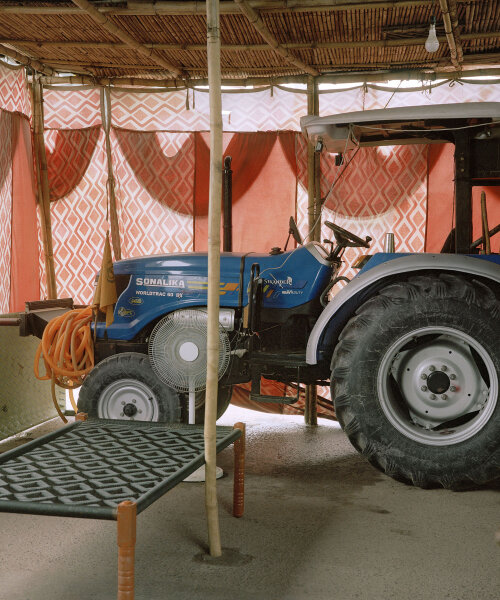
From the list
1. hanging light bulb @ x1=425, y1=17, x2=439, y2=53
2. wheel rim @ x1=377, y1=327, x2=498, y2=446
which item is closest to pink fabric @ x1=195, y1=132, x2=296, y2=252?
hanging light bulb @ x1=425, y1=17, x2=439, y2=53

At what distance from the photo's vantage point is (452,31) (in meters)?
4.40

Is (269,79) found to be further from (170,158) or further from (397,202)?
(397,202)

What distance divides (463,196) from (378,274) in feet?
2.09

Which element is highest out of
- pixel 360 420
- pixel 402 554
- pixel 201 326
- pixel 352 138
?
pixel 352 138

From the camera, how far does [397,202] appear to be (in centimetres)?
530

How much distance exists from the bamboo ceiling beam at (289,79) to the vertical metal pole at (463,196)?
5.68ft

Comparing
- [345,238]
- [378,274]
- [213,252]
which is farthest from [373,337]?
[213,252]

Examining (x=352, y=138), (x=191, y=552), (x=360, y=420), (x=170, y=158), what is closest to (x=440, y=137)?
(x=352, y=138)

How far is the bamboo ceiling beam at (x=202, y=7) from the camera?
4137 mm

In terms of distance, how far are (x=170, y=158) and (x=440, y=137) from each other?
2361 mm

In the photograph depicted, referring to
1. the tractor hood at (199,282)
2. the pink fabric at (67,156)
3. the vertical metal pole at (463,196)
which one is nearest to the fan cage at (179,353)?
the tractor hood at (199,282)

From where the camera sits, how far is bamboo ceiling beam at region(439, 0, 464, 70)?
4008mm

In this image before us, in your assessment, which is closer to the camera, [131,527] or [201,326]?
[131,527]

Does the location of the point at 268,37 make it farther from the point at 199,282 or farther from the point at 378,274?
the point at 378,274
